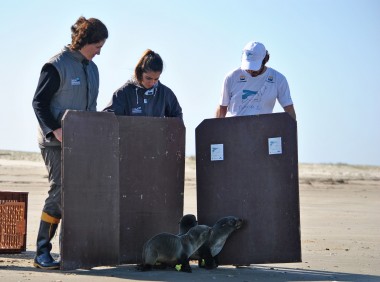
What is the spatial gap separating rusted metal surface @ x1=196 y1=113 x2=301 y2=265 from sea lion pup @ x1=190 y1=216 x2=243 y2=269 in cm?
18

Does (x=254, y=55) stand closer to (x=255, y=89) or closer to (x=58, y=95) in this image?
(x=255, y=89)

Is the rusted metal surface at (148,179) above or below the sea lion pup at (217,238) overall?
above

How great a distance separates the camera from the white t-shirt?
28.5 ft

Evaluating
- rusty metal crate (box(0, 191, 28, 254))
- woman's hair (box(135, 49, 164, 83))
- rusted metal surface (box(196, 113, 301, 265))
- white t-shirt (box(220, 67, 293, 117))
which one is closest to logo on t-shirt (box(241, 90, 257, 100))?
white t-shirt (box(220, 67, 293, 117))

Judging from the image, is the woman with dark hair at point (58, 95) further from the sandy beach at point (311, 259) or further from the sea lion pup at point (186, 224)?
the sea lion pup at point (186, 224)

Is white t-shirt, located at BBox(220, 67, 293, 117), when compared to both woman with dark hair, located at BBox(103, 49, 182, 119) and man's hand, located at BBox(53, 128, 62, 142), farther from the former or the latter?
man's hand, located at BBox(53, 128, 62, 142)

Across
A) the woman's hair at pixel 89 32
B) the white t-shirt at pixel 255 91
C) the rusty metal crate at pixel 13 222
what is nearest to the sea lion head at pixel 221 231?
the white t-shirt at pixel 255 91

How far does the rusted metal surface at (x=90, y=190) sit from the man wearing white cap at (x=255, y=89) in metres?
1.29

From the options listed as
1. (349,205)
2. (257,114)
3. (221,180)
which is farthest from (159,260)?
(349,205)

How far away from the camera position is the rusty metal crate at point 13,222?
30.2 feet

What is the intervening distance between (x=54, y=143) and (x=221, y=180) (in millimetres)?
1473

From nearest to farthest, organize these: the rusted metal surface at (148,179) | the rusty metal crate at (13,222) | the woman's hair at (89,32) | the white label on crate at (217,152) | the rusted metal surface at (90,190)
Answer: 1. the rusted metal surface at (90,190)
2. the woman's hair at (89,32)
3. the rusted metal surface at (148,179)
4. the white label on crate at (217,152)
5. the rusty metal crate at (13,222)

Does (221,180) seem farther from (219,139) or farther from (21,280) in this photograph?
(21,280)

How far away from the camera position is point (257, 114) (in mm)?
8375
